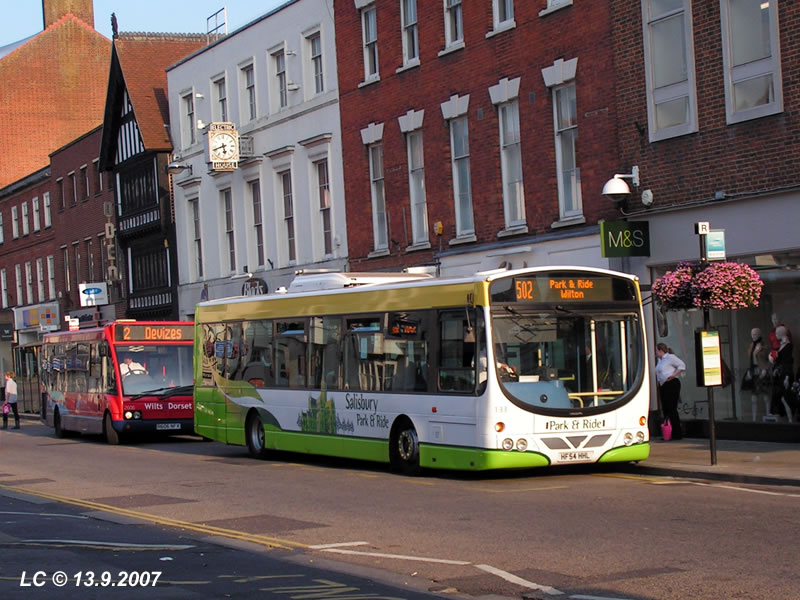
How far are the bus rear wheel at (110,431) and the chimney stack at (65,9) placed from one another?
47291 mm

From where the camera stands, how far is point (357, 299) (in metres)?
19.5

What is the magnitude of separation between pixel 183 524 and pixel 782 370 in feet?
35.1

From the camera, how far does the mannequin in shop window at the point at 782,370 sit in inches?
780

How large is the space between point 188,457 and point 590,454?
32.4 feet

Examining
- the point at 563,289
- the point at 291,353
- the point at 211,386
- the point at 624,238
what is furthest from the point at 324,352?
the point at 624,238

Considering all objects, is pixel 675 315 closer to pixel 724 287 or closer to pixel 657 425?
pixel 657 425

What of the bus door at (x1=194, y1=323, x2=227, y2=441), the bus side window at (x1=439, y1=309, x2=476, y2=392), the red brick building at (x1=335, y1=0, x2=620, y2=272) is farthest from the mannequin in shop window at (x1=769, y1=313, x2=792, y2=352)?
the bus door at (x1=194, y1=323, x2=227, y2=441)

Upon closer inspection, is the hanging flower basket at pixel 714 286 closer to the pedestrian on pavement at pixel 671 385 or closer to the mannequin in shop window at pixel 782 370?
the mannequin in shop window at pixel 782 370

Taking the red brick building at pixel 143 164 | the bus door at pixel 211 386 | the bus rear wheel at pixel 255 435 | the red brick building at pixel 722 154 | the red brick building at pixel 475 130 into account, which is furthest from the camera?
the red brick building at pixel 143 164

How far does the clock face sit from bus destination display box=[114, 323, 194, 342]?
28.5 ft

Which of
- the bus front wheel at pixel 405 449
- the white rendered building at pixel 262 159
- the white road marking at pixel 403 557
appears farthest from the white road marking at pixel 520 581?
the white rendered building at pixel 262 159

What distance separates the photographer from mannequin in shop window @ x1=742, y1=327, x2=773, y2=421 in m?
20.3

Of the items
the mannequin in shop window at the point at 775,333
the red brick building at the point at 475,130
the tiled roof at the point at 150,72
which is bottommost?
the mannequin in shop window at the point at 775,333

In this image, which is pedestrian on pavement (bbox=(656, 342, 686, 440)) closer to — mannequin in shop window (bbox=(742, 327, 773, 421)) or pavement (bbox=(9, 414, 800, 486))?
pavement (bbox=(9, 414, 800, 486))
